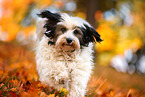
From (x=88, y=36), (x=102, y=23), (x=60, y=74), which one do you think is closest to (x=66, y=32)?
(x=88, y=36)

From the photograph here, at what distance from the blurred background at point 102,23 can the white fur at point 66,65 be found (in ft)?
19.3

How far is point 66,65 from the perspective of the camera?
10.1 ft

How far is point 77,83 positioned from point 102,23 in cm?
851

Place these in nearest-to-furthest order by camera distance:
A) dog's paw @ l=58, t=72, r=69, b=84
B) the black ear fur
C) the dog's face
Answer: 1. dog's paw @ l=58, t=72, r=69, b=84
2. the dog's face
3. the black ear fur

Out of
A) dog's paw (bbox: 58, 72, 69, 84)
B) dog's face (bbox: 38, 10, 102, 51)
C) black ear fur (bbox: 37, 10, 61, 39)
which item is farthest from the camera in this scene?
black ear fur (bbox: 37, 10, 61, 39)

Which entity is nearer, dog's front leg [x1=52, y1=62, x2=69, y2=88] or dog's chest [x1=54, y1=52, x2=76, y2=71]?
dog's front leg [x1=52, y1=62, x2=69, y2=88]

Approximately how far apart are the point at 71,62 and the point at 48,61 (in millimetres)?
394

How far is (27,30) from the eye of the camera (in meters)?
10.5

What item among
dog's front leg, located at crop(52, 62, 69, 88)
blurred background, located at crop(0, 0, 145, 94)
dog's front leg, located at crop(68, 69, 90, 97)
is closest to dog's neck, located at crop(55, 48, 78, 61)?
dog's front leg, located at crop(52, 62, 69, 88)

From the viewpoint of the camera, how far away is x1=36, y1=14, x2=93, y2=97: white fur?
9.82 feet

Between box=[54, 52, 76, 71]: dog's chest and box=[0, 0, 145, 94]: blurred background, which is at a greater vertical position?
box=[0, 0, 145, 94]: blurred background

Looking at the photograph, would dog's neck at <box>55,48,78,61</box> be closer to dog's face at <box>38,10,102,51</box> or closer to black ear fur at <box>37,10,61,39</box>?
dog's face at <box>38,10,102,51</box>

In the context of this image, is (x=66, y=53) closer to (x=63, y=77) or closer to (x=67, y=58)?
(x=67, y=58)

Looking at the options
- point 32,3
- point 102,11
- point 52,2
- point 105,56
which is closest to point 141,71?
point 105,56
